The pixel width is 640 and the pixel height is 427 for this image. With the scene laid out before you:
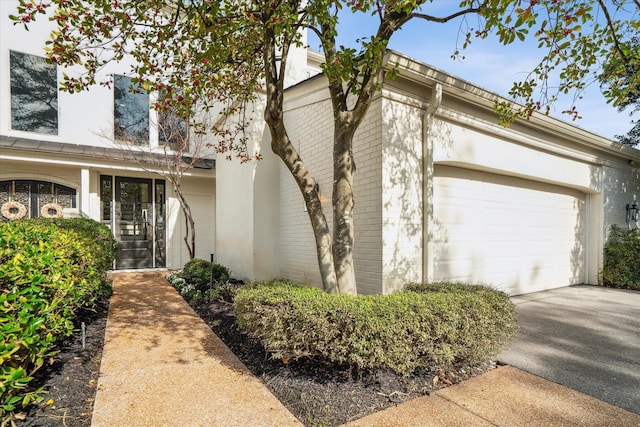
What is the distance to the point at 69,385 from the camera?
113 inches

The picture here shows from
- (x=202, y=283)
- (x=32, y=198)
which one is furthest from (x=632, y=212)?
(x=32, y=198)

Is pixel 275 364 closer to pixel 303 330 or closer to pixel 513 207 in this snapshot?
pixel 303 330

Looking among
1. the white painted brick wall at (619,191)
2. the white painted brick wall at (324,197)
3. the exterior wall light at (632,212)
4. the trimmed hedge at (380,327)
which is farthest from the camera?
the exterior wall light at (632,212)

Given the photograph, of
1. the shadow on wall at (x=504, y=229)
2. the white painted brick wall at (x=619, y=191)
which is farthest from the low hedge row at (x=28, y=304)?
the white painted brick wall at (x=619, y=191)

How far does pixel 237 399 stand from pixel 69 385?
156 centimetres

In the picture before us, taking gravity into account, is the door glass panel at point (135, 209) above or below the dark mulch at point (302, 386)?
above

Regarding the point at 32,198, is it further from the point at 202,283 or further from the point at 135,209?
the point at 202,283

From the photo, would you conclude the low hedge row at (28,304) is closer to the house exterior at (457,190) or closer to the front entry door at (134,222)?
the house exterior at (457,190)

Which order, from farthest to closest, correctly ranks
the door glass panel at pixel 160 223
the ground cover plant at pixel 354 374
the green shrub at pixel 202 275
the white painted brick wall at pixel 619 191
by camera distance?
the door glass panel at pixel 160 223
the white painted brick wall at pixel 619 191
the green shrub at pixel 202 275
the ground cover plant at pixel 354 374

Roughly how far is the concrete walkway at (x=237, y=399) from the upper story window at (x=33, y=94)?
7.98 m

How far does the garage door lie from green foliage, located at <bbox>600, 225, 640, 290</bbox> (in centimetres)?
51

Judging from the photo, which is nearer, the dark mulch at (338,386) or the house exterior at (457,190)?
the dark mulch at (338,386)

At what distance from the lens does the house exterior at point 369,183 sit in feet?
15.7

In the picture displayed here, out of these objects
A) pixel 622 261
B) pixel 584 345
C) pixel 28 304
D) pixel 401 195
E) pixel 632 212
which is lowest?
pixel 584 345
